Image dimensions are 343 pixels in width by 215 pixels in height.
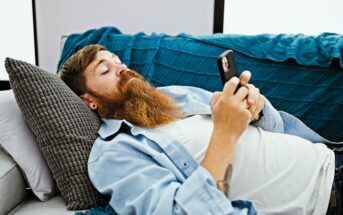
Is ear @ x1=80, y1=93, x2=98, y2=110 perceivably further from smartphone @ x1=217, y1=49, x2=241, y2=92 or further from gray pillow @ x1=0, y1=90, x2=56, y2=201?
smartphone @ x1=217, y1=49, x2=241, y2=92

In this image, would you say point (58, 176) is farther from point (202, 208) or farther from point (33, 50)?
point (33, 50)

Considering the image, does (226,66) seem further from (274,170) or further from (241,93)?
(274,170)

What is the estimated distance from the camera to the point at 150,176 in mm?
867

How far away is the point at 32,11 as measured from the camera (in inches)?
78.7

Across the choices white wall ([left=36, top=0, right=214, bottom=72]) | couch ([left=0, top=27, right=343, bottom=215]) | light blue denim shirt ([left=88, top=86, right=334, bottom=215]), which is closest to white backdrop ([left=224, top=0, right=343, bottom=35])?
white wall ([left=36, top=0, right=214, bottom=72])

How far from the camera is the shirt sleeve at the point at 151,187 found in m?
0.80

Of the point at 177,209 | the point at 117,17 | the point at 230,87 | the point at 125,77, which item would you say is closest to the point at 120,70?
the point at 125,77

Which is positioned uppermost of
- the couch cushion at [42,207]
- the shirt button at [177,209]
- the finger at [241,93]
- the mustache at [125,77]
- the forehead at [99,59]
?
the finger at [241,93]

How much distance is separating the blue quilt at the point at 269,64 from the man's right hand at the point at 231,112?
527mm

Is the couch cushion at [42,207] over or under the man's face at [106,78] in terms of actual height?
under

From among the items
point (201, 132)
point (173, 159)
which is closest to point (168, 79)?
point (201, 132)

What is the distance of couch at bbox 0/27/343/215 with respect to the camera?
133 cm

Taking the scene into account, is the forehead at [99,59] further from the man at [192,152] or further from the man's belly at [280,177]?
the man's belly at [280,177]

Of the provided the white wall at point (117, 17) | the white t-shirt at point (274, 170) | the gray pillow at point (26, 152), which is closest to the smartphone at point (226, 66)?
the white t-shirt at point (274, 170)
